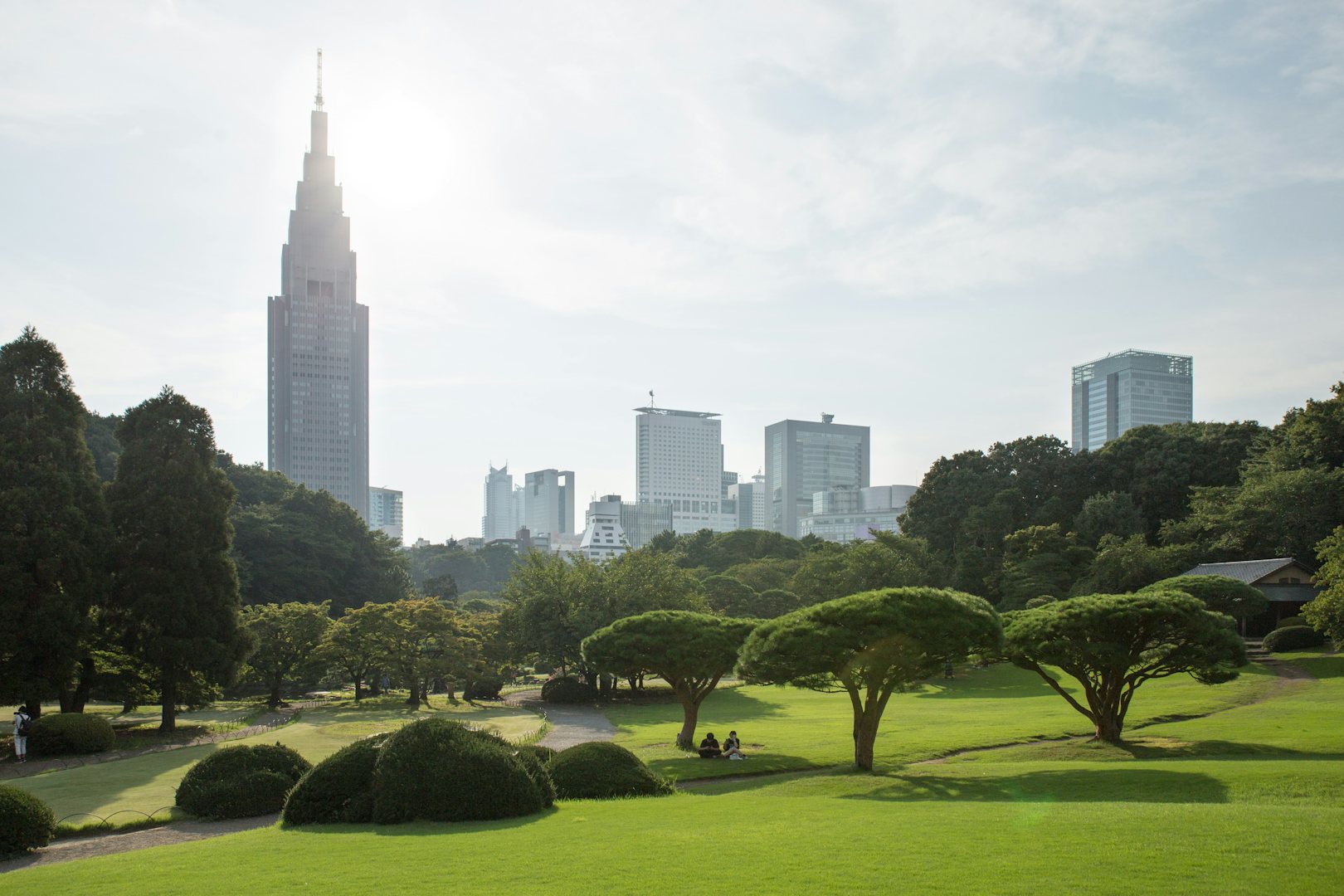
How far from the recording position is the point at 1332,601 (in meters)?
29.4

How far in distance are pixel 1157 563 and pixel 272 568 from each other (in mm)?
50953

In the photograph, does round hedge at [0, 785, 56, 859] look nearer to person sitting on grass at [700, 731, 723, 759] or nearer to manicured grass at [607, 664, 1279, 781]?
manicured grass at [607, 664, 1279, 781]

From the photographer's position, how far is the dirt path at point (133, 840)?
43.6 feet

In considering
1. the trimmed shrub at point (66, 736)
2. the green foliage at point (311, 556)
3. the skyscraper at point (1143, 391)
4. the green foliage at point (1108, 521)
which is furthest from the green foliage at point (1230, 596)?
the skyscraper at point (1143, 391)

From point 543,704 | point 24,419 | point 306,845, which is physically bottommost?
point 543,704

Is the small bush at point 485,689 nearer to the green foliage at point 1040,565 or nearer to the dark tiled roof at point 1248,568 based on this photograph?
the green foliage at point 1040,565

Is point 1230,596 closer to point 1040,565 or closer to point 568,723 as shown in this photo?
point 1040,565

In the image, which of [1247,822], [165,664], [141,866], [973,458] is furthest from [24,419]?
[973,458]

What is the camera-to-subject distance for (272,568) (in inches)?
2260

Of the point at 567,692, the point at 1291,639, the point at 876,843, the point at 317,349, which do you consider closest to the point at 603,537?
the point at 317,349

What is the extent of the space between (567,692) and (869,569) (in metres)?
18.3

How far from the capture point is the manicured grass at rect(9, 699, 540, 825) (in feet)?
57.6

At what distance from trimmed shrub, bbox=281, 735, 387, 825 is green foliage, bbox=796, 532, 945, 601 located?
3578cm

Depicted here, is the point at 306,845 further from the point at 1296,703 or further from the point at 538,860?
the point at 1296,703
